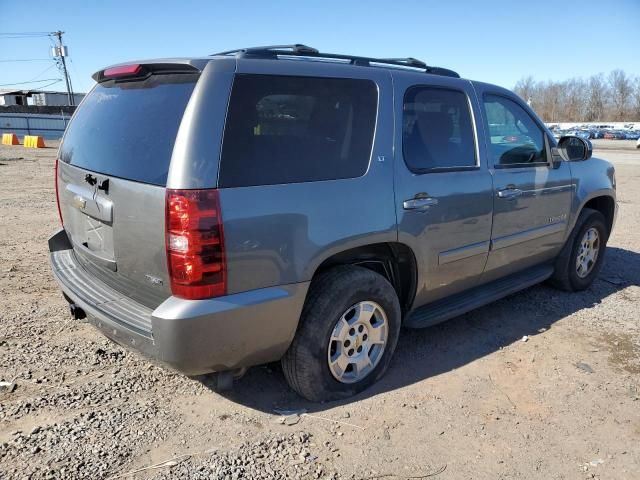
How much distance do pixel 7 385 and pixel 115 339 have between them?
978 millimetres

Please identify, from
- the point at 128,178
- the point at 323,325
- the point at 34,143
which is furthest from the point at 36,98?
the point at 323,325

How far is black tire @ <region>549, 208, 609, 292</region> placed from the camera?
15.6ft

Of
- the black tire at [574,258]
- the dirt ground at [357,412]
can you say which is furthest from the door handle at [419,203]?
the black tire at [574,258]

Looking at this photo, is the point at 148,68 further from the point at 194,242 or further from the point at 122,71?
the point at 194,242

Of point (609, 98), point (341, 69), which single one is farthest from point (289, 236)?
point (609, 98)

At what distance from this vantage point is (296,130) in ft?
8.84

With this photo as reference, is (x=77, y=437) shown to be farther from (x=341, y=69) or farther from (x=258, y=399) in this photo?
(x=341, y=69)

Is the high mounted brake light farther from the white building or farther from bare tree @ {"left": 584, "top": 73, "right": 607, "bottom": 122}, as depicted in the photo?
bare tree @ {"left": 584, "top": 73, "right": 607, "bottom": 122}

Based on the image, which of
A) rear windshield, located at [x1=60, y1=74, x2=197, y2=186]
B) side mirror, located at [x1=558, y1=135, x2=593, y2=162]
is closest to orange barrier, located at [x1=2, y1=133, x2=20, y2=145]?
rear windshield, located at [x1=60, y1=74, x2=197, y2=186]

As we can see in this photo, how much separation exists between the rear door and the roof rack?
0.46 m

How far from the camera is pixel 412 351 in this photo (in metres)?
3.73

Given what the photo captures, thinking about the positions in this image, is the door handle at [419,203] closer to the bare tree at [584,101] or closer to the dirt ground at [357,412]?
the dirt ground at [357,412]

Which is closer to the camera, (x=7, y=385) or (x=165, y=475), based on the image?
(x=165, y=475)

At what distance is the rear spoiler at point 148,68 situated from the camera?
2.47 m
